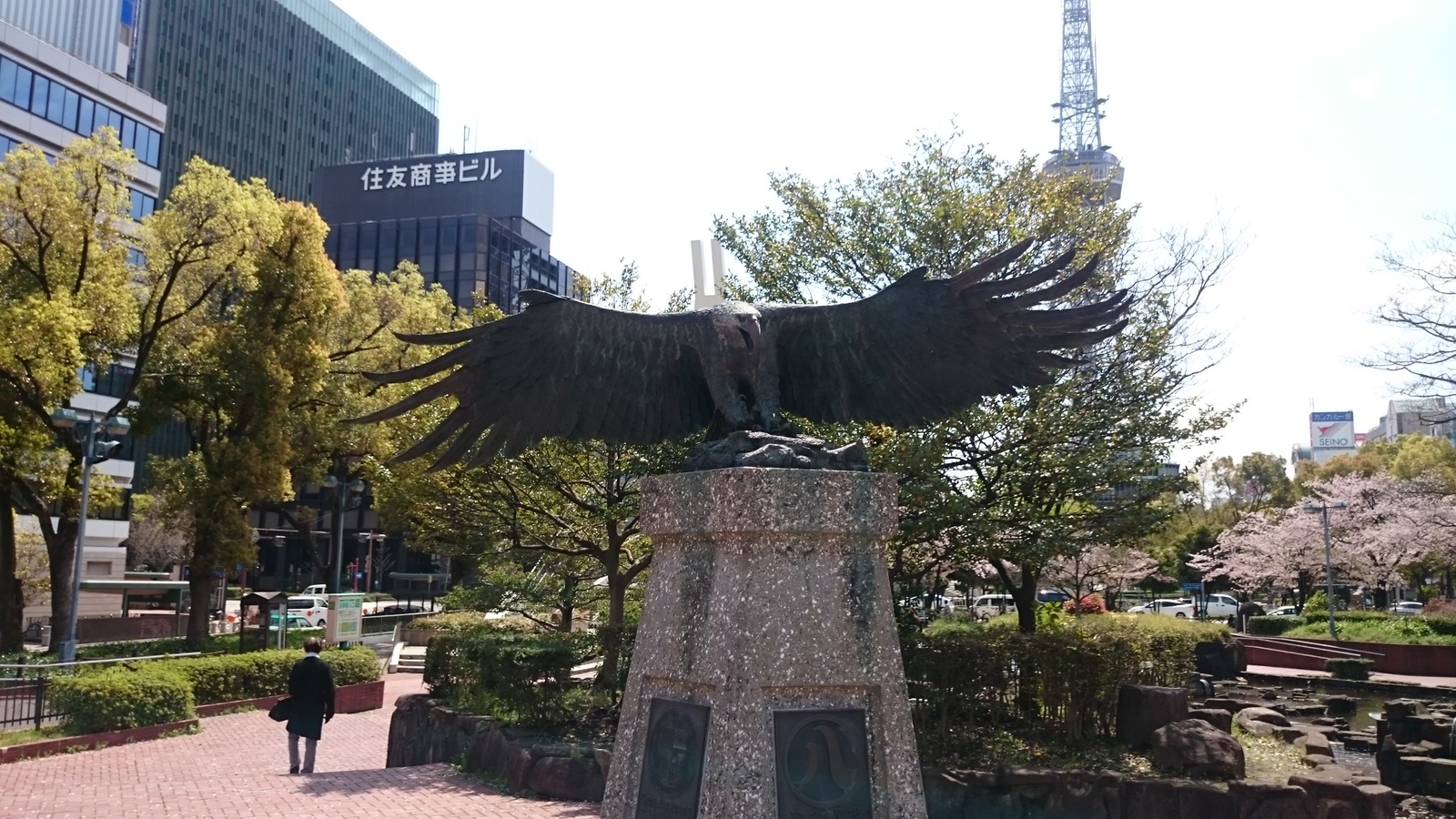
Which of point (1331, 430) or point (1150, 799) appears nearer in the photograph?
point (1150, 799)

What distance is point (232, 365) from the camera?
66.2 feet

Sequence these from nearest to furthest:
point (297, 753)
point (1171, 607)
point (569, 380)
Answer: point (569, 380) < point (297, 753) < point (1171, 607)

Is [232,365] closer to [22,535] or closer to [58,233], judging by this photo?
[58,233]

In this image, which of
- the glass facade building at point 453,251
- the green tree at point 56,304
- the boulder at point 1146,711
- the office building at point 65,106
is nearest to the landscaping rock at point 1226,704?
the boulder at point 1146,711

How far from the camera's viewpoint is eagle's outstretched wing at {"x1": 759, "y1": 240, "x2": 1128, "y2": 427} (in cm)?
555

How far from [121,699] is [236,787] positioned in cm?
396

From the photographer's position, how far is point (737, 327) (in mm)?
5293

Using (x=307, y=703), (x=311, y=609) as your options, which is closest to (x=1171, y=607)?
(x=311, y=609)

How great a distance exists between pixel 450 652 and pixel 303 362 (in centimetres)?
1135

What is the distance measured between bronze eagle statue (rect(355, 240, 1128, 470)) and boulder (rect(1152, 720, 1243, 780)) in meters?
4.49

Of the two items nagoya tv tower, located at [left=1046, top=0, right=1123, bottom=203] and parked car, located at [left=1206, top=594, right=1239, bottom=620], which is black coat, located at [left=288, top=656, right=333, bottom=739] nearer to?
parked car, located at [left=1206, top=594, right=1239, bottom=620]

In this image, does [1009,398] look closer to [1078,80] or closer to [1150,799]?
[1150,799]

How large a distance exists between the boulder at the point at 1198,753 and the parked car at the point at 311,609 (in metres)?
22.4

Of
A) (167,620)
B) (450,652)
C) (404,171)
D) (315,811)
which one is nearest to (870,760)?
(315,811)
